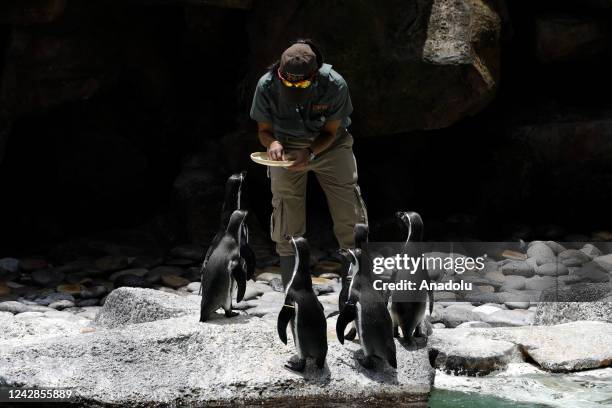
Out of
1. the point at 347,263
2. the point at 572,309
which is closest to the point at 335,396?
the point at 347,263

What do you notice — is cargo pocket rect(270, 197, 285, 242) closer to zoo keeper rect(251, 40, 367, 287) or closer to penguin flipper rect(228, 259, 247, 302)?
zoo keeper rect(251, 40, 367, 287)

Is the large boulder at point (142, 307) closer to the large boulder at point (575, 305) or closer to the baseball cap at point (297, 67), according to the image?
the baseball cap at point (297, 67)

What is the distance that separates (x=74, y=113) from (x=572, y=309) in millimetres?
5587

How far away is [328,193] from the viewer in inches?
266

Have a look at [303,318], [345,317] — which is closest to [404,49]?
[345,317]

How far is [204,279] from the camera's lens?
20.6ft

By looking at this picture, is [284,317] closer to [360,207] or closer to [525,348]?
[360,207]

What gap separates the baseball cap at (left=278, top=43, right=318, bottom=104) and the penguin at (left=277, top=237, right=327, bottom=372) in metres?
0.92

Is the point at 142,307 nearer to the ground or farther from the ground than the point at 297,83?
nearer to the ground

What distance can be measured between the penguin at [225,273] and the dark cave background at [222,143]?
10.4 feet

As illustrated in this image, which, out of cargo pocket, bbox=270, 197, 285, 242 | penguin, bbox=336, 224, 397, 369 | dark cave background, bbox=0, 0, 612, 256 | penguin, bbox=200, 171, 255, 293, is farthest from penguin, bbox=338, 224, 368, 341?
dark cave background, bbox=0, 0, 612, 256

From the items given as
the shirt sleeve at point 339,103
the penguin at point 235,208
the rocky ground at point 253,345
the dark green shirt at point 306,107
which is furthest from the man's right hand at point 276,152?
the rocky ground at point 253,345

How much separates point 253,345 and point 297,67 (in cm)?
156

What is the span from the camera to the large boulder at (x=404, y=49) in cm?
888
